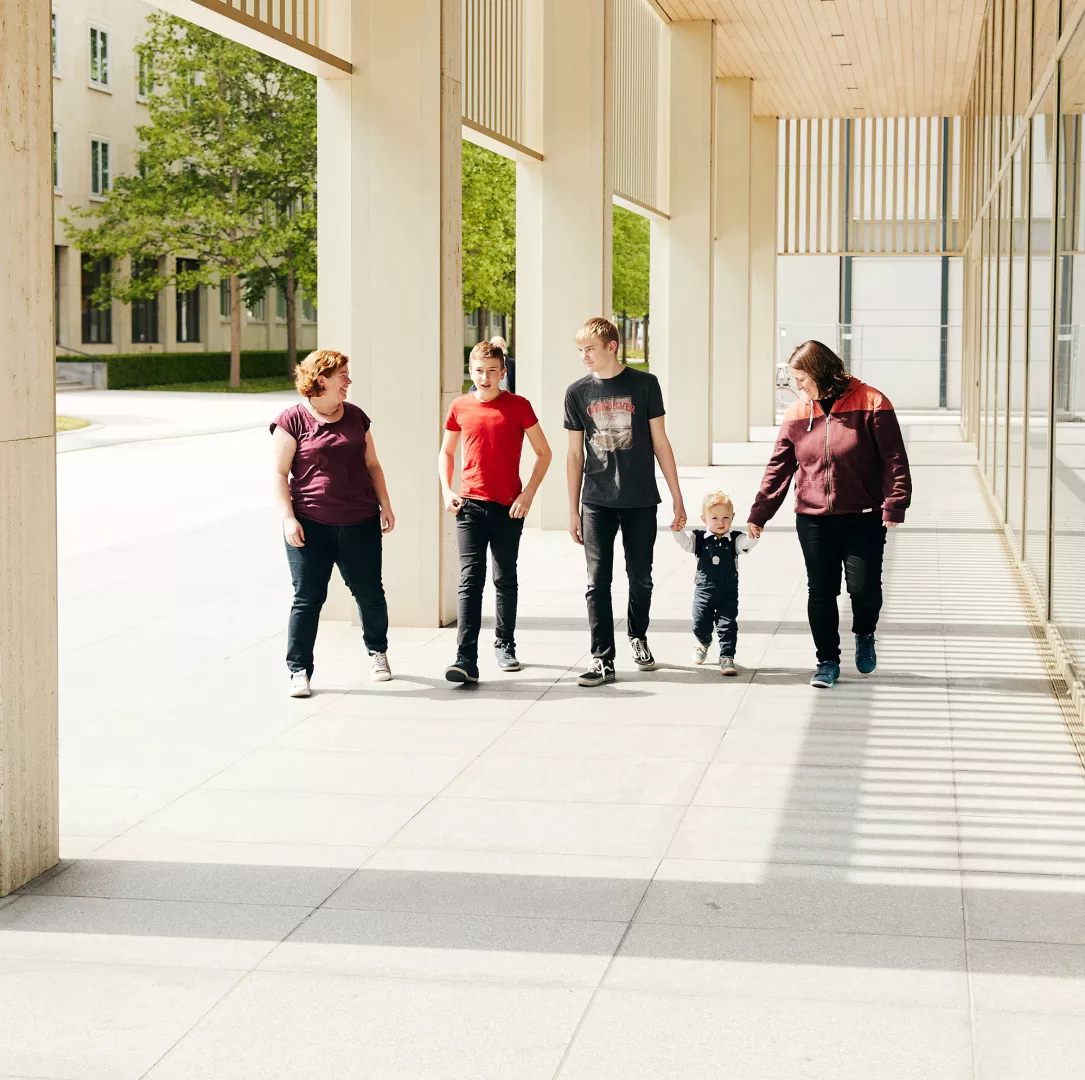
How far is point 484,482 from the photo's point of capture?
8.01 metres

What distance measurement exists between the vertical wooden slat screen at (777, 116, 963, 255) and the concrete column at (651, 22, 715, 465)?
10.1m

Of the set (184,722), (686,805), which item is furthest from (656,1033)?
(184,722)

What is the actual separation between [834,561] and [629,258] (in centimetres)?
5584

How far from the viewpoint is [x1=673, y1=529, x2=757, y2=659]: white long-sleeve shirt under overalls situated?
8180 mm

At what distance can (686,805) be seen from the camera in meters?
5.81

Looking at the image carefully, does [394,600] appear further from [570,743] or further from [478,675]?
[570,743]

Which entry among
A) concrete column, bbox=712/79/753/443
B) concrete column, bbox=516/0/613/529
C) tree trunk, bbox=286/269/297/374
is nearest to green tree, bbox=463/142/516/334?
tree trunk, bbox=286/269/297/374

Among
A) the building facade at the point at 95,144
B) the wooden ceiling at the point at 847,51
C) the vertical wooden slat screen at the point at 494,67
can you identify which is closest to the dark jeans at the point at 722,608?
the vertical wooden slat screen at the point at 494,67

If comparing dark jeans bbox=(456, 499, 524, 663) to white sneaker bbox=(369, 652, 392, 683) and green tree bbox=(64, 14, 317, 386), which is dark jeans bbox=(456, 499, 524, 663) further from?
green tree bbox=(64, 14, 317, 386)

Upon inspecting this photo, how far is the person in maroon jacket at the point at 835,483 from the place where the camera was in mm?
7695

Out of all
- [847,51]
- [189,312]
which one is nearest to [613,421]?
[847,51]

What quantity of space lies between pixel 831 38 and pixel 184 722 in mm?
18819

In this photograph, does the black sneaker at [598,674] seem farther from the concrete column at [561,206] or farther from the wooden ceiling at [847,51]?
the wooden ceiling at [847,51]

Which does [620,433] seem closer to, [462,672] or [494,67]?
[462,672]
